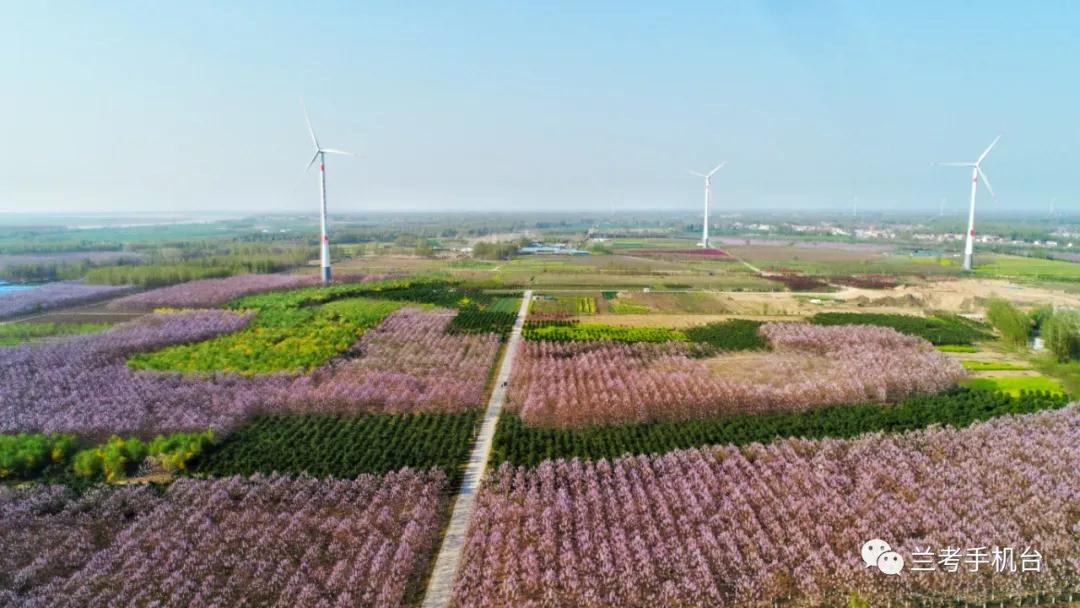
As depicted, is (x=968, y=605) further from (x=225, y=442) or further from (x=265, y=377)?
(x=265, y=377)

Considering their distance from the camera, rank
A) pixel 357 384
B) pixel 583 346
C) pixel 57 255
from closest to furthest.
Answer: pixel 357 384 < pixel 583 346 < pixel 57 255

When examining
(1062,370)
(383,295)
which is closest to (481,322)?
(383,295)

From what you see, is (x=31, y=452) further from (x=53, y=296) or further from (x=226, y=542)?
(x=53, y=296)

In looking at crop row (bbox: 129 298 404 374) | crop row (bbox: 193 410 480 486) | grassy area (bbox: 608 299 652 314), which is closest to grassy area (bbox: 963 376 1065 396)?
grassy area (bbox: 608 299 652 314)

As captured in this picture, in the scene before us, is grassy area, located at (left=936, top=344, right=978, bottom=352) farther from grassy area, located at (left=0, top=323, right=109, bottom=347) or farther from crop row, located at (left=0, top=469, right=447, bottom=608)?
grassy area, located at (left=0, top=323, right=109, bottom=347)

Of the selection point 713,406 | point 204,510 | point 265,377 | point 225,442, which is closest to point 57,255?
point 265,377
